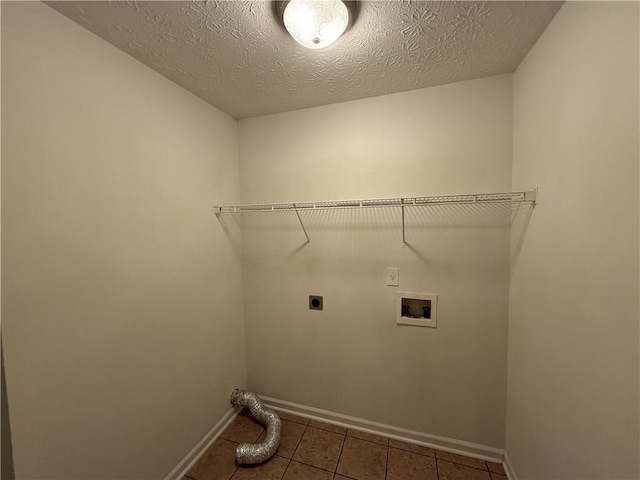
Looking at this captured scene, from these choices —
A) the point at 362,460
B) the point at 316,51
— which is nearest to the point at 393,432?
the point at 362,460

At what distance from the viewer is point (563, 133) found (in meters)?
0.95

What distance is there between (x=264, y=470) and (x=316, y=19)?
2.40 meters

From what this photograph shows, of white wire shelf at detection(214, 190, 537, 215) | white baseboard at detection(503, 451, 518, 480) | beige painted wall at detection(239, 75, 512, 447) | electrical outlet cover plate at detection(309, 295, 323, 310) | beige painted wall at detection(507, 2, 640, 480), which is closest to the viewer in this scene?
beige painted wall at detection(507, 2, 640, 480)

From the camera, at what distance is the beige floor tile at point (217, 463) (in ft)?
4.90

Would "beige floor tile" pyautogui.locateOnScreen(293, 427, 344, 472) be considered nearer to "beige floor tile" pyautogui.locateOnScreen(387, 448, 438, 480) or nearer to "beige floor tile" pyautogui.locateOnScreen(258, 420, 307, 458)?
"beige floor tile" pyautogui.locateOnScreen(258, 420, 307, 458)

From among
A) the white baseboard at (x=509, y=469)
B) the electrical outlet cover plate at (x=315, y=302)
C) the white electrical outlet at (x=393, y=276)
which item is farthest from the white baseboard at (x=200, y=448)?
the white baseboard at (x=509, y=469)

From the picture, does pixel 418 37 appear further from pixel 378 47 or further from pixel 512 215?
pixel 512 215

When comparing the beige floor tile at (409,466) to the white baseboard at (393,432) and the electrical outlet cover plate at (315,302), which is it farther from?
the electrical outlet cover plate at (315,302)

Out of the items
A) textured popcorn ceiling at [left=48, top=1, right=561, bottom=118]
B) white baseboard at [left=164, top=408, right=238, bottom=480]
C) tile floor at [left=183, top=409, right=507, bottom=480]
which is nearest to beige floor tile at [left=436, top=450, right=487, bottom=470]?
tile floor at [left=183, top=409, right=507, bottom=480]

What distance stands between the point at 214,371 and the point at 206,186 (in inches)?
52.6

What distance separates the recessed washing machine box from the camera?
159 cm

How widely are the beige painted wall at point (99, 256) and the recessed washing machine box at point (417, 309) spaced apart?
1.34 metres

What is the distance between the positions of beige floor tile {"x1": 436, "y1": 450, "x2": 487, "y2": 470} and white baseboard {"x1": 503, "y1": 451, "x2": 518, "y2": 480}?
0.11m

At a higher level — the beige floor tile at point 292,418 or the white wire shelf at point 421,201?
the white wire shelf at point 421,201
